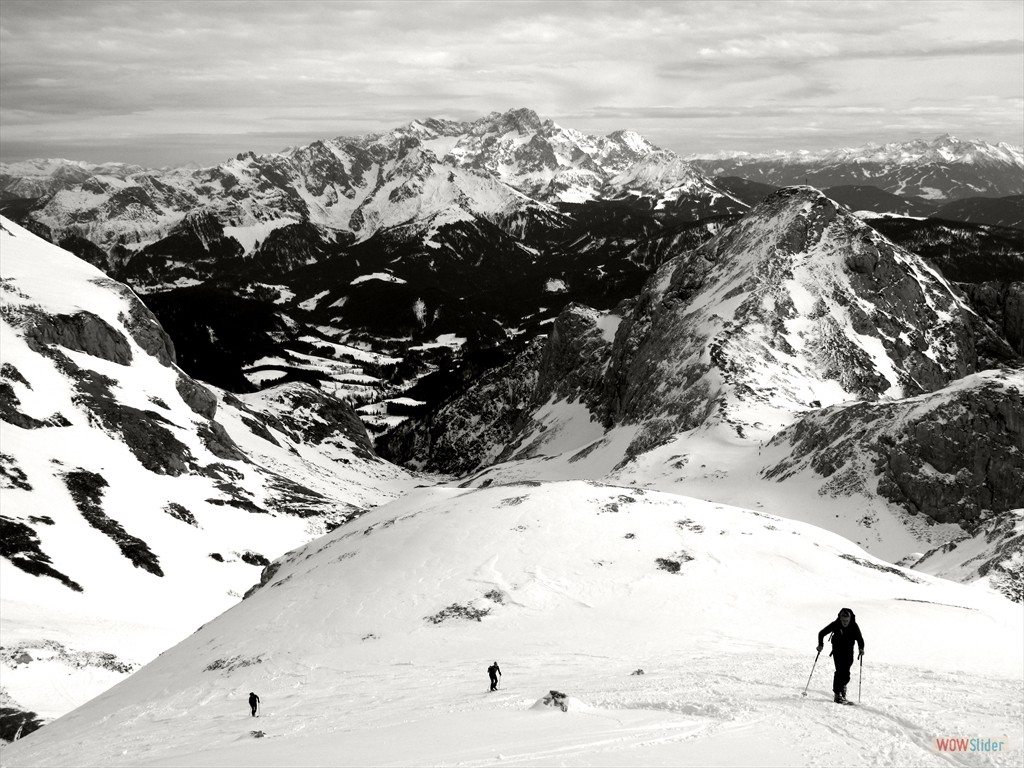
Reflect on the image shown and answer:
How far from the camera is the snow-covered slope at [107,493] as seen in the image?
7562cm

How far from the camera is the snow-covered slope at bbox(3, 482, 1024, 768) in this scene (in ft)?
56.3

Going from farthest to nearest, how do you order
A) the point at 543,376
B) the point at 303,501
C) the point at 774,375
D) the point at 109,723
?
the point at 543,376 → the point at 303,501 → the point at 774,375 → the point at 109,723

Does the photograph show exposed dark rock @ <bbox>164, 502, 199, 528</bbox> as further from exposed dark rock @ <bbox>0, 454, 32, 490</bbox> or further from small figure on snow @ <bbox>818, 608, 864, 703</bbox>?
small figure on snow @ <bbox>818, 608, 864, 703</bbox>

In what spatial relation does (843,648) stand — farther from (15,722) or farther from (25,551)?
(25,551)

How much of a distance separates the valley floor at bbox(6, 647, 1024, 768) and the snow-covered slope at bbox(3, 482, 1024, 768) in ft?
0.28

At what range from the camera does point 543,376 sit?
604ft

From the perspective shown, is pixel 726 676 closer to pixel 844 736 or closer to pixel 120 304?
pixel 844 736

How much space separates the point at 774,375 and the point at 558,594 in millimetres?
78887

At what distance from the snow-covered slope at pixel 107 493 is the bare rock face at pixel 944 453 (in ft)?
194

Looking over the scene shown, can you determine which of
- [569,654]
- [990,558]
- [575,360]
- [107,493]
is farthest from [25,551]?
[575,360]

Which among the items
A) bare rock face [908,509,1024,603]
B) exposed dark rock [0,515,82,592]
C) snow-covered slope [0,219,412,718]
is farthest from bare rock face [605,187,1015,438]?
exposed dark rock [0,515,82,592]

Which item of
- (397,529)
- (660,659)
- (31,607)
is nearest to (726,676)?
(660,659)

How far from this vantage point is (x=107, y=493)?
106375mm

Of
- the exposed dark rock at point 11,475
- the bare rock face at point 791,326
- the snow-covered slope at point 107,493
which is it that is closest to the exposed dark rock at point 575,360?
the bare rock face at point 791,326
